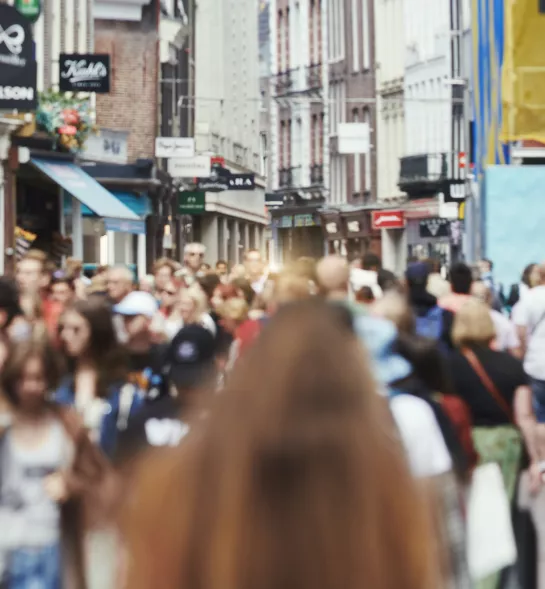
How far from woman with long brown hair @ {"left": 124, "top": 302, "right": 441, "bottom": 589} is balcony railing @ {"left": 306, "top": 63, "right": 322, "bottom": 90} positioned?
70728mm

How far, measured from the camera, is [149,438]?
6.46 meters

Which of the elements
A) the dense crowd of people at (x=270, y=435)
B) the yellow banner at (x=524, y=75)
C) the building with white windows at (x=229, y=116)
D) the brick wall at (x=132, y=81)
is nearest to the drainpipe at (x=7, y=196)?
the yellow banner at (x=524, y=75)

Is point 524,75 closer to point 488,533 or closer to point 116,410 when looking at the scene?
A: point 116,410

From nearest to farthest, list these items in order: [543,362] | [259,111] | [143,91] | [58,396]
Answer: [58,396] → [543,362] → [143,91] → [259,111]

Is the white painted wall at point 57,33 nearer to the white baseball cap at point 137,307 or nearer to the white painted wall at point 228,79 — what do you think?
the white painted wall at point 228,79

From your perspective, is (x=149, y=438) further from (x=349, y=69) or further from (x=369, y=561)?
(x=349, y=69)

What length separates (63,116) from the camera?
29281 millimetres

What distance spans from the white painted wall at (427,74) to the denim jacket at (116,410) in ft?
167

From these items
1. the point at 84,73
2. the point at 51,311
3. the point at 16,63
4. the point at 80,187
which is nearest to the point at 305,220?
the point at 80,187

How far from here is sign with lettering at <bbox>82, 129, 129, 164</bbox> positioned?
3644 cm

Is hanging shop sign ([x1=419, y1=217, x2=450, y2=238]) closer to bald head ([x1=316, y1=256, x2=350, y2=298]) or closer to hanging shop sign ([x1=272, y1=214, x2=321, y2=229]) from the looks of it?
hanging shop sign ([x1=272, y1=214, x2=321, y2=229])

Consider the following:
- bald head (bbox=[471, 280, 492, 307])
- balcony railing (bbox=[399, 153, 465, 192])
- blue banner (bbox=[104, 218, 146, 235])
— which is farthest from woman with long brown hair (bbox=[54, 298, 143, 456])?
balcony railing (bbox=[399, 153, 465, 192])

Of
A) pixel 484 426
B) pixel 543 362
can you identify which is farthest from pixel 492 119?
pixel 484 426

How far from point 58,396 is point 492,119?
65.2 feet
